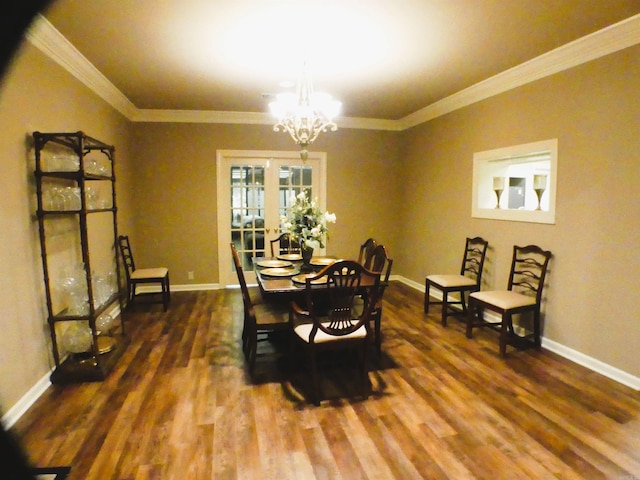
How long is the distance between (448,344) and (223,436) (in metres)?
2.22

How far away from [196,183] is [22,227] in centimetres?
308

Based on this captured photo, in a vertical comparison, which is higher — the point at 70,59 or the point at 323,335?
the point at 70,59

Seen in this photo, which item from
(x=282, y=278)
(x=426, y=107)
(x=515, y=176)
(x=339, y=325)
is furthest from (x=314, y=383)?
(x=426, y=107)

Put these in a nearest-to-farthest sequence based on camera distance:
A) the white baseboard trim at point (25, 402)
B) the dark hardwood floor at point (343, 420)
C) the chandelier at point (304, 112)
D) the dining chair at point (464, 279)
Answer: the dark hardwood floor at point (343, 420) < the white baseboard trim at point (25, 402) < the chandelier at point (304, 112) < the dining chair at point (464, 279)

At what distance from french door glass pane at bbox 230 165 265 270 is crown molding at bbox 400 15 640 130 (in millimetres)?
2779

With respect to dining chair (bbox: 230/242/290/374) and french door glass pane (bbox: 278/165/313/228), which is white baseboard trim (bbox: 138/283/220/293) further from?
dining chair (bbox: 230/242/290/374)

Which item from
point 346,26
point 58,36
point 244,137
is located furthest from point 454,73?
point 58,36

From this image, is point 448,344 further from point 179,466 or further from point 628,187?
point 179,466

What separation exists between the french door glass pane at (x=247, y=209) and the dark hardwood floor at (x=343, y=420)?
249cm

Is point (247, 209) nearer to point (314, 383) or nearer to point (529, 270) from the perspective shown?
point (314, 383)

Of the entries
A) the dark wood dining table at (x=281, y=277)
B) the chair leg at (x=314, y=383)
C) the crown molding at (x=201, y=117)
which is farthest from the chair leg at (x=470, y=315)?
the crown molding at (x=201, y=117)

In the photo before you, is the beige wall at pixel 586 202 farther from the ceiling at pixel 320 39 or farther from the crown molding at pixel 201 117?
the crown molding at pixel 201 117

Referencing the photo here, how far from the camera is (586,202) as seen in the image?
9.98ft

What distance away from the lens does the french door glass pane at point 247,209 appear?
223 inches
